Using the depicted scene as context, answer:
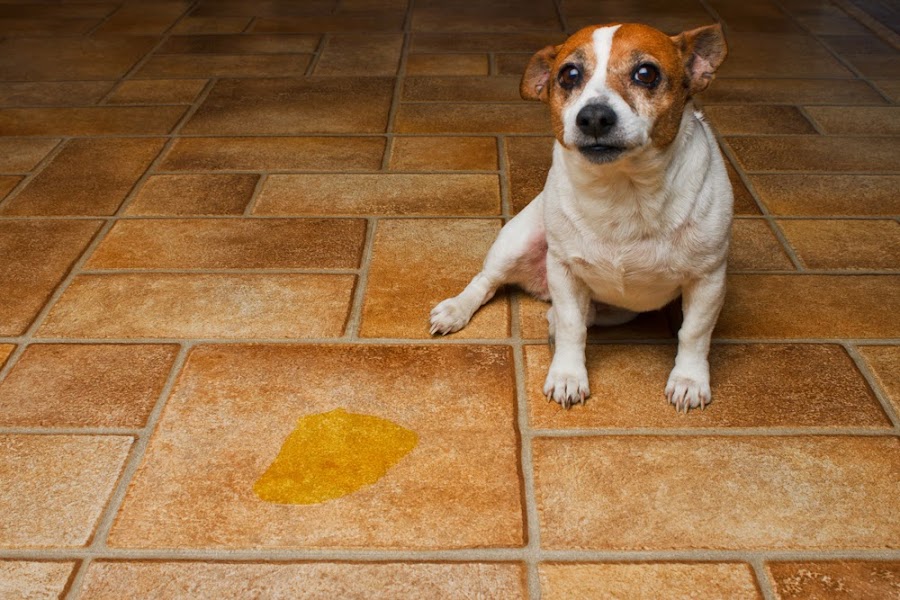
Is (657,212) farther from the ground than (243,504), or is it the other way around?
(657,212)

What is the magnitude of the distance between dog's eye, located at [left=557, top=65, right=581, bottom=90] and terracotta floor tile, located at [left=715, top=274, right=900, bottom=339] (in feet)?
2.69

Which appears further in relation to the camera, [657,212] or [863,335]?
[863,335]

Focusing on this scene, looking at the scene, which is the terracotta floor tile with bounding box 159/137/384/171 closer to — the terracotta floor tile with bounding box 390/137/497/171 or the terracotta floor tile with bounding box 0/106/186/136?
the terracotta floor tile with bounding box 390/137/497/171

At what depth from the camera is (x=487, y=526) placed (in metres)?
1.70

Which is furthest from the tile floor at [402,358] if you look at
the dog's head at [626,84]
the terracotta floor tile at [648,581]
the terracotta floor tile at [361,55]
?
the dog's head at [626,84]

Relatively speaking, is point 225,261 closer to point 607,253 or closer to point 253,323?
point 253,323

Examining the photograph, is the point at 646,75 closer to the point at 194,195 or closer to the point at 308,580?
the point at 308,580

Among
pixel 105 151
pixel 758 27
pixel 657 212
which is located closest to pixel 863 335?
pixel 657 212

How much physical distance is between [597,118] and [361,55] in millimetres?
2972

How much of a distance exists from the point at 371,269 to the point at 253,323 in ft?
1.34

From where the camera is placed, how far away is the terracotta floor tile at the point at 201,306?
2322 millimetres

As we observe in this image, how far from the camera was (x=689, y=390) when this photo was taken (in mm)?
2004

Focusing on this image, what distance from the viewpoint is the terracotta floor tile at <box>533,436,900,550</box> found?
1668 millimetres

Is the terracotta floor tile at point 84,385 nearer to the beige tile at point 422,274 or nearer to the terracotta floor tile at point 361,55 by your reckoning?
the beige tile at point 422,274
